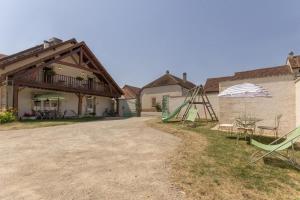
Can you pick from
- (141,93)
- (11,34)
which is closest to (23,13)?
(11,34)

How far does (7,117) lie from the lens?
13625mm

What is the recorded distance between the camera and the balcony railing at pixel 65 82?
17.1 metres

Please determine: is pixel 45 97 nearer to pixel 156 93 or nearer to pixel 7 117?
pixel 7 117

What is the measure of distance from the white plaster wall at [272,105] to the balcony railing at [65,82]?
14.8m

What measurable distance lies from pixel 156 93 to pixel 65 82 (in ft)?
48.9

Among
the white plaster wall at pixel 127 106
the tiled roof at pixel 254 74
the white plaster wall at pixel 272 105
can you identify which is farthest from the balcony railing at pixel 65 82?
the tiled roof at pixel 254 74

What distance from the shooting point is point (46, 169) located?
15.0 ft

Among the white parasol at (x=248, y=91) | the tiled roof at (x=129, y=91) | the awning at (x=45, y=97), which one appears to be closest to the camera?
the white parasol at (x=248, y=91)

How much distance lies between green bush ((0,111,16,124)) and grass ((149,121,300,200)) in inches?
494

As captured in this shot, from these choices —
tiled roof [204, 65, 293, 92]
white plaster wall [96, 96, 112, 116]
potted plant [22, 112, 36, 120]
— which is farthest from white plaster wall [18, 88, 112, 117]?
tiled roof [204, 65, 293, 92]

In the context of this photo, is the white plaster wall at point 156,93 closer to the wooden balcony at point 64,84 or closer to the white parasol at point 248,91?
the wooden balcony at point 64,84

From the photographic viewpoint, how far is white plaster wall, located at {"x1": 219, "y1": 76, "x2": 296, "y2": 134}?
9.54m

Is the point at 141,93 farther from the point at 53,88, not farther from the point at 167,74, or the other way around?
the point at 53,88

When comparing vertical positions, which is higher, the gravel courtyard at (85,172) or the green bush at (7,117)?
the green bush at (7,117)
